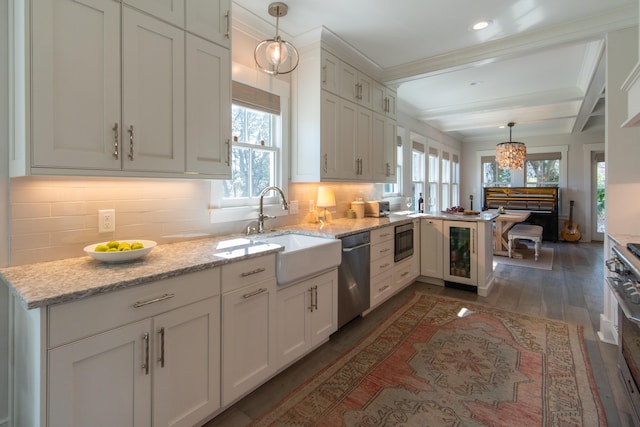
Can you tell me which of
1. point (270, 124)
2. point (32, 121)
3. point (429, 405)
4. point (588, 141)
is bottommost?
point (429, 405)

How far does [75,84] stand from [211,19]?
37.3 inches

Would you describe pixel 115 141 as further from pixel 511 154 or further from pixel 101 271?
pixel 511 154

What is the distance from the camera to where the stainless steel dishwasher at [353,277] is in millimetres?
2697

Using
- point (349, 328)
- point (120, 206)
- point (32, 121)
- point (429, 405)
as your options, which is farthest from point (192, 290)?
point (349, 328)

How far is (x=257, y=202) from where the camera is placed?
110 inches

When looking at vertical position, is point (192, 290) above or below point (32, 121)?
below

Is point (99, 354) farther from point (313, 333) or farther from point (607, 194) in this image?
point (607, 194)

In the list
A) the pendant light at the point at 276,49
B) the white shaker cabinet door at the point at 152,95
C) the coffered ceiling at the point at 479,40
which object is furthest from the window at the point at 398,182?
the white shaker cabinet door at the point at 152,95

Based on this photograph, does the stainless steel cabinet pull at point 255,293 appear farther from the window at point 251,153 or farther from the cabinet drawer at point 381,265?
the cabinet drawer at point 381,265

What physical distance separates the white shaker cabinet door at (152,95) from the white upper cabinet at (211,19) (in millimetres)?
140

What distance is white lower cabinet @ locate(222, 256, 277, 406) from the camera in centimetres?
172

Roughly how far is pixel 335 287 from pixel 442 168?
5.73 m

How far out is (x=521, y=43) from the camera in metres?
2.99

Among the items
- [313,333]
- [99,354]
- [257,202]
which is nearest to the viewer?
[99,354]
